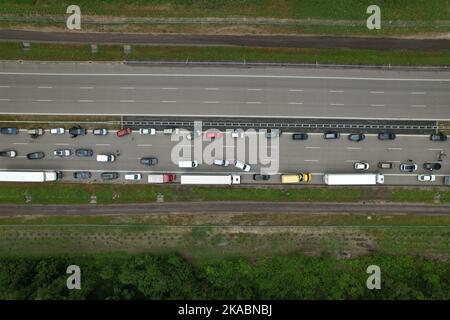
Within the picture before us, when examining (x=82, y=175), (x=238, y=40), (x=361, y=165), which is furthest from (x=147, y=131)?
(x=361, y=165)

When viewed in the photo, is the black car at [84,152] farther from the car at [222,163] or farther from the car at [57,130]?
the car at [222,163]

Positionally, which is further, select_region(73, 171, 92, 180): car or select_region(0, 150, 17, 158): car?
select_region(73, 171, 92, 180): car

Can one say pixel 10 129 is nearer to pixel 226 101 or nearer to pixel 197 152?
pixel 197 152

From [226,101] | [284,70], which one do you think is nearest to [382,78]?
[284,70]

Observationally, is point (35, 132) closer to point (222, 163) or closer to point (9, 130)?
point (9, 130)

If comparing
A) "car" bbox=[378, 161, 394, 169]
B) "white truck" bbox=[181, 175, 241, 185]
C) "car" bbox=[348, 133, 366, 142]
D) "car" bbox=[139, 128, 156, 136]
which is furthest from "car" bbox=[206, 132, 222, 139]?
"car" bbox=[378, 161, 394, 169]

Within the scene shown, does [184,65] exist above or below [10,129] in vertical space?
above

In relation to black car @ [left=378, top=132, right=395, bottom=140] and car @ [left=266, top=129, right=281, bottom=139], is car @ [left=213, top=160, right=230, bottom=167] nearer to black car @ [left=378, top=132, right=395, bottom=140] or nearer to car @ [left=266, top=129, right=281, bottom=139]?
car @ [left=266, top=129, right=281, bottom=139]
